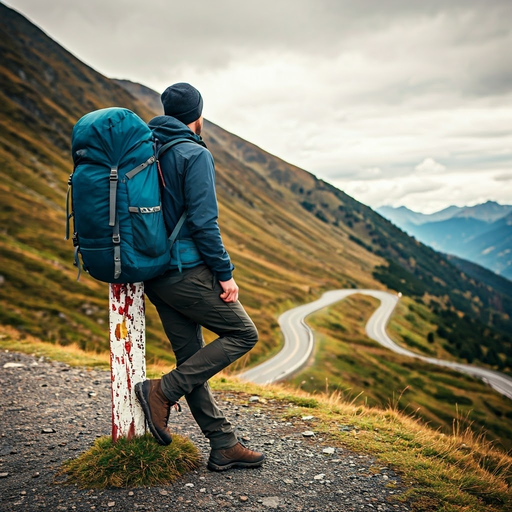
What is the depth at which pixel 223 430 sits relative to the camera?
528cm

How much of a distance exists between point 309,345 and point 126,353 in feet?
223

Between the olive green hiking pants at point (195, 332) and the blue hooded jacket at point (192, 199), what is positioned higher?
the blue hooded jacket at point (192, 199)

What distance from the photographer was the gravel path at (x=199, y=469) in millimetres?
4516

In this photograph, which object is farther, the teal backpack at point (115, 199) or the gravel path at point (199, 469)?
the gravel path at point (199, 469)

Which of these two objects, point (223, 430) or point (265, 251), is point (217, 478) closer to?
point (223, 430)

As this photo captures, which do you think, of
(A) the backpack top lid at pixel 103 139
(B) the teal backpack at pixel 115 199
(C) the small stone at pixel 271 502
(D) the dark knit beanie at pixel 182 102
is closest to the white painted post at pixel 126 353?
(B) the teal backpack at pixel 115 199

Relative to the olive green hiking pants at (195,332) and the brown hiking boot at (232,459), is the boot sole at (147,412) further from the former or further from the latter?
the brown hiking boot at (232,459)

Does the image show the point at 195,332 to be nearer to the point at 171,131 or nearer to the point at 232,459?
the point at 232,459

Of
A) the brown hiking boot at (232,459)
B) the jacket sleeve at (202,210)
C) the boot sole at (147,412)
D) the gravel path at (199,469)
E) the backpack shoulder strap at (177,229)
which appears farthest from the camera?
the brown hiking boot at (232,459)

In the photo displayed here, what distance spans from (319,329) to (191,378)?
81949mm

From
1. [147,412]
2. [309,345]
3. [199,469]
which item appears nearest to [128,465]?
[147,412]

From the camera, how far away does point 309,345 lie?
70.8 m

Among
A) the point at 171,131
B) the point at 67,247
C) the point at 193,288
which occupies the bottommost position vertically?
the point at 67,247

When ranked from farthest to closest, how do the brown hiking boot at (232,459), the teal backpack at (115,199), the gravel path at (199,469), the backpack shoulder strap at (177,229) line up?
the brown hiking boot at (232,459) → the backpack shoulder strap at (177,229) → the gravel path at (199,469) → the teal backpack at (115,199)
